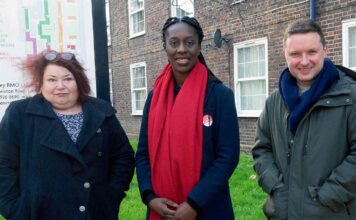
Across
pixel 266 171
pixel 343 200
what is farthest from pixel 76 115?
pixel 343 200

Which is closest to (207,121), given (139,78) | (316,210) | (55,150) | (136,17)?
(316,210)

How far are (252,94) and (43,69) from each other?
24.4 ft

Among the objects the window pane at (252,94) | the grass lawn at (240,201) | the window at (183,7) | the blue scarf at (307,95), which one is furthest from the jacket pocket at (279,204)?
the window at (183,7)

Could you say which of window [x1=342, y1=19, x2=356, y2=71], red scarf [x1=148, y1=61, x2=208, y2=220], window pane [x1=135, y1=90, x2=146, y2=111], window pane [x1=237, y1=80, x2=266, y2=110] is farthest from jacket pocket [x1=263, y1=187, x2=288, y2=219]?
window pane [x1=135, y1=90, x2=146, y2=111]

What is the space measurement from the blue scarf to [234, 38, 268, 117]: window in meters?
6.60

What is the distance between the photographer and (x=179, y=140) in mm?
2459

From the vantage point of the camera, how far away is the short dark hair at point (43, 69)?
8.35ft

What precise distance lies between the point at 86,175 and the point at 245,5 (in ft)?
25.1

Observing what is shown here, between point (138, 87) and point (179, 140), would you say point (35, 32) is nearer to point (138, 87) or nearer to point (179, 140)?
point (179, 140)

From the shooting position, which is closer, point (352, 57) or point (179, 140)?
point (179, 140)

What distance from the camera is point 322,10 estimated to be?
770 cm

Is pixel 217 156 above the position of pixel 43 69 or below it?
below

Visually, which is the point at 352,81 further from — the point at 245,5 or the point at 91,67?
the point at 245,5

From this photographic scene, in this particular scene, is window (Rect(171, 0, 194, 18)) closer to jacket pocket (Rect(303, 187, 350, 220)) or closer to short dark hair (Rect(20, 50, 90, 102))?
short dark hair (Rect(20, 50, 90, 102))
